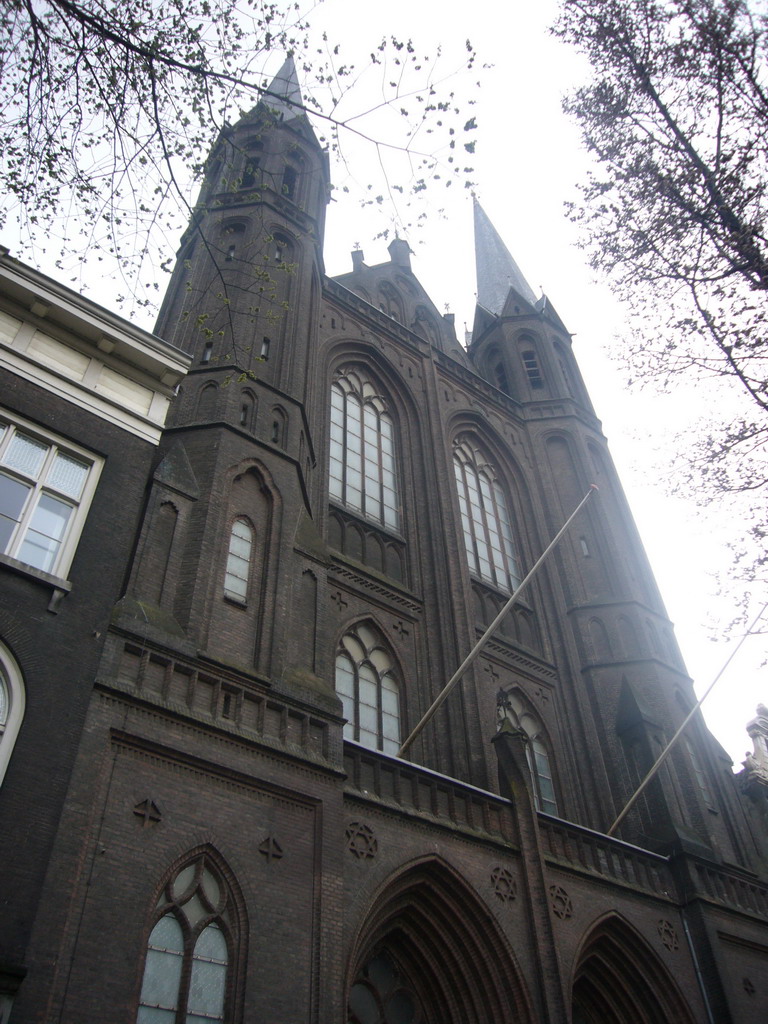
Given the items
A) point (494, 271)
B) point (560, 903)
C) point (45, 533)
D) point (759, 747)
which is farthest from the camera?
point (494, 271)

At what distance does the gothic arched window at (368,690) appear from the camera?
15.4m

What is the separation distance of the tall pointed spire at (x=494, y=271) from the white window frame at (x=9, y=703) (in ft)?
82.2

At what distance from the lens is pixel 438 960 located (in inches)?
507

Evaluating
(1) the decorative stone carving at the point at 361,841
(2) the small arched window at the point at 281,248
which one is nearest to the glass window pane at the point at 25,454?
(1) the decorative stone carving at the point at 361,841

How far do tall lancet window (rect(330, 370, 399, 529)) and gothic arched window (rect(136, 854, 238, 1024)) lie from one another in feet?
33.5

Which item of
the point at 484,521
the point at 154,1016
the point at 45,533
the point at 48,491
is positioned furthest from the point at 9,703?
the point at 484,521

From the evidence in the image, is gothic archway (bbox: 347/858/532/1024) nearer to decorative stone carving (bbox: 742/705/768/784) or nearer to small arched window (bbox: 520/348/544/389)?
decorative stone carving (bbox: 742/705/768/784)

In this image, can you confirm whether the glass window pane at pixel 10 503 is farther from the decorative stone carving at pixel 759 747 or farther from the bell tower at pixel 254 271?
the decorative stone carving at pixel 759 747

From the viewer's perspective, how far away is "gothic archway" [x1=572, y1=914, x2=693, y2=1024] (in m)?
14.5

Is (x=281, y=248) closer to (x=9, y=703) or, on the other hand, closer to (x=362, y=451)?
(x=362, y=451)

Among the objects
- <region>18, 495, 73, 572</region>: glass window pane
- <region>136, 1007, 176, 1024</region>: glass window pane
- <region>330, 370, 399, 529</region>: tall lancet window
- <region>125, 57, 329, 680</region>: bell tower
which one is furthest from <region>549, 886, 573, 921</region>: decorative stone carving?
<region>18, 495, 73, 572</region>: glass window pane

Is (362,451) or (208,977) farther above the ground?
(362,451)

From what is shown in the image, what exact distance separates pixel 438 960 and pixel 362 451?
10971mm

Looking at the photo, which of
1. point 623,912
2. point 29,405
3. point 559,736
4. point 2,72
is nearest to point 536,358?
point 559,736
